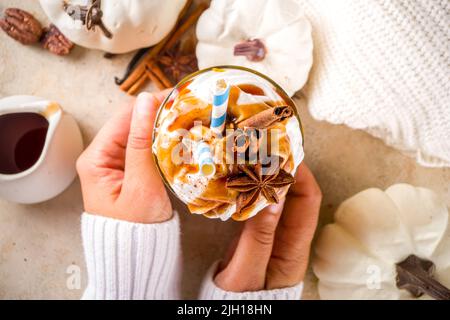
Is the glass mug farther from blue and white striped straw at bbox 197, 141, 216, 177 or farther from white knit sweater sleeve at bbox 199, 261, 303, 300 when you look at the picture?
white knit sweater sleeve at bbox 199, 261, 303, 300

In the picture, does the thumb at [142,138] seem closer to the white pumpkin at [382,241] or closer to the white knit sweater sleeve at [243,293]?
the white knit sweater sleeve at [243,293]

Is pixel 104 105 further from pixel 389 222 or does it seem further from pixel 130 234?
pixel 389 222

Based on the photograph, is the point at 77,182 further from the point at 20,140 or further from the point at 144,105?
the point at 144,105

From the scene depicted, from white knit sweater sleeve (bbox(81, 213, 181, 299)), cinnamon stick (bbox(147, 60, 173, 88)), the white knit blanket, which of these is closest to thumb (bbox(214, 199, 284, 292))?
white knit sweater sleeve (bbox(81, 213, 181, 299))

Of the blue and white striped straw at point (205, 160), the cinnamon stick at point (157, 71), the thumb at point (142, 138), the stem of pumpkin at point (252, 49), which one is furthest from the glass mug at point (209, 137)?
the cinnamon stick at point (157, 71)

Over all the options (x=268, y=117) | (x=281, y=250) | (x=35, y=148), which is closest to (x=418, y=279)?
(x=281, y=250)

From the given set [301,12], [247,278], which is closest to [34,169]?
[247,278]
